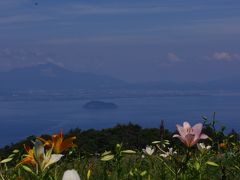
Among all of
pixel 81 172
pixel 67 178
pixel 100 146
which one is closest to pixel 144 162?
pixel 81 172

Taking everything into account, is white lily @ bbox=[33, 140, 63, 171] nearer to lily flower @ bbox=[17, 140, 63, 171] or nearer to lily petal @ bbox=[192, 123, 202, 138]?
lily flower @ bbox=[17, 140, 63, 171]

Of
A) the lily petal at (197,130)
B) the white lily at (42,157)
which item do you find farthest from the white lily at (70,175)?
the lily petal at (197,130)

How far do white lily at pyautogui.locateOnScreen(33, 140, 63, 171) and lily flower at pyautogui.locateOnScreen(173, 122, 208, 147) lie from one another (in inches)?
33.8

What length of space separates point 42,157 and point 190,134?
3.20 feet

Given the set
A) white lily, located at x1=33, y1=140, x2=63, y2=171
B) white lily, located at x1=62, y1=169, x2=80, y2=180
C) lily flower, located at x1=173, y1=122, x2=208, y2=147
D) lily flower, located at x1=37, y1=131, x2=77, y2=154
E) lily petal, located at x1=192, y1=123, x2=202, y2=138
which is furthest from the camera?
lily petal, located at x1=192, y1=123, x2=202, y2=138

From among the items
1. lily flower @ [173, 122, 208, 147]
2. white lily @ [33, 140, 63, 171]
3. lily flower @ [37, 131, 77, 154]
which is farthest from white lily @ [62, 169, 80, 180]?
lily flower @ [173, 122, 208, 147]

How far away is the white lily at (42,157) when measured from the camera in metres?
2.92

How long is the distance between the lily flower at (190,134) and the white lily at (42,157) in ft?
2.82

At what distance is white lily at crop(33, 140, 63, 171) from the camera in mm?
2916

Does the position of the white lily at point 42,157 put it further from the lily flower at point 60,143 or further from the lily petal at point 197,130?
the lily petal at point 197,130

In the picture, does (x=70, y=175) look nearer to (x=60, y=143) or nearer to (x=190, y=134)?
(x=60, y=143)

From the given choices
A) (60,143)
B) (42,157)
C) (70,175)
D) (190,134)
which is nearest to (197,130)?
(190,134)

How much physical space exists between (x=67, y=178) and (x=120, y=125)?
14.8 metres

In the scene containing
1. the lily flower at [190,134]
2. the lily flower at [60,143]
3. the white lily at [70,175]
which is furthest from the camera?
the lily flower at [190,134]
